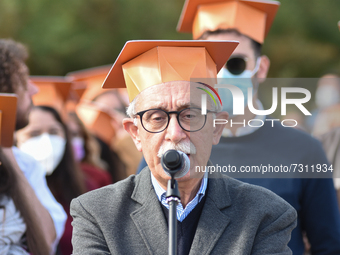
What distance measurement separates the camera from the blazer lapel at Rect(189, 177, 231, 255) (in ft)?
8.12

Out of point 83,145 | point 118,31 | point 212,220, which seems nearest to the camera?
point 212,220

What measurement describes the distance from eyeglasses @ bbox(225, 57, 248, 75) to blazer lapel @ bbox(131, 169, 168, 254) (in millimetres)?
1255

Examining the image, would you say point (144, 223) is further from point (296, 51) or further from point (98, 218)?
point (296, 51)

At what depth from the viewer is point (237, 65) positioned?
12.0ft

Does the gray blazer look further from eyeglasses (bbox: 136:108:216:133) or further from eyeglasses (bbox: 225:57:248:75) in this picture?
eyeglasses (bbox: 225:57:248:75)

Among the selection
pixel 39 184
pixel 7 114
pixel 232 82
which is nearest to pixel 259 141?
pixel 232 82

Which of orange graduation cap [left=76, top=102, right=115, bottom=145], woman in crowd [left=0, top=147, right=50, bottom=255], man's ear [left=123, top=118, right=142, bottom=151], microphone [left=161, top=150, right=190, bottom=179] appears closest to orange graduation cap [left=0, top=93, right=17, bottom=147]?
woman in crowd [left=0, top=147, right=50, bottom=255]

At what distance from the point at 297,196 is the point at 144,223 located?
1137 mm

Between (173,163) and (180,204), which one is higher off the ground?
(173,163)

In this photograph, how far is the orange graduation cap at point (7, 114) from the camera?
3314mm

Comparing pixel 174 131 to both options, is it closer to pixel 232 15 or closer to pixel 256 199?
pixel 256 199

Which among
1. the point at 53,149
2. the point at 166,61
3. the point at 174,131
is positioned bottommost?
the point at 53,149

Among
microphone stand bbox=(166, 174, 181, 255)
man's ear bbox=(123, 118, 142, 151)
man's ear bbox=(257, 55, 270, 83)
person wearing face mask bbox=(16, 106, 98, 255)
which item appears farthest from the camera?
person wearing face mask bbox=(16, 106, 98, 255)

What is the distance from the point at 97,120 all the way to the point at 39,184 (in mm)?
4052
